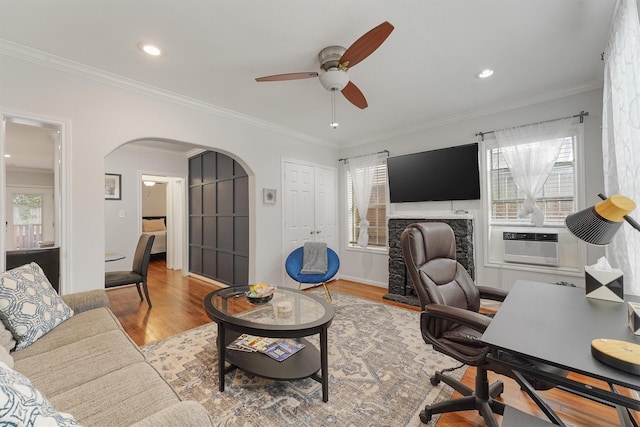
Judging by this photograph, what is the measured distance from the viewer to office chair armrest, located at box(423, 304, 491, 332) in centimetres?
135

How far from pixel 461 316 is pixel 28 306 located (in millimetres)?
2582

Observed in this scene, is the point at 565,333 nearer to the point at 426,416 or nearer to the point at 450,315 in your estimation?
the point at 450,315

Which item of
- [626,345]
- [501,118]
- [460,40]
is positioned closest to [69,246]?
[626,345]

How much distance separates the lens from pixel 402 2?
5.72 feet

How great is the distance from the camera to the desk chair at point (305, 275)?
369 cm

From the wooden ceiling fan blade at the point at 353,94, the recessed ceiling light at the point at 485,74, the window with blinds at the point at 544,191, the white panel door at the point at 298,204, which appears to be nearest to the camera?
the wooden ceiling fan blade at the point at 353,94

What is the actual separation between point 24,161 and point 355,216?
458 cm

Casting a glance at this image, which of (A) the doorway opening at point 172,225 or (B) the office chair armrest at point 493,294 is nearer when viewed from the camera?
(B) the office chair armrest at point 493,294

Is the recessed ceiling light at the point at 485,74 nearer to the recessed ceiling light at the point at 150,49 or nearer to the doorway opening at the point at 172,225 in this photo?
the recessed ceiling light at the point at 150,49

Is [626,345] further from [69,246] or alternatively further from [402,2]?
[69,246]

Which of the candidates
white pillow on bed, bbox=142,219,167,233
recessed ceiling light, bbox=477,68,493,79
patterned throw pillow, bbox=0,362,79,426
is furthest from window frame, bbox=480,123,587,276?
white pillow on bed, bbox=142,219,167,233

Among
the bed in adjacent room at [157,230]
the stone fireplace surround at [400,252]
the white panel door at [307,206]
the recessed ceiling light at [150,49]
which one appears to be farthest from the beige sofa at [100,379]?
the bed in adjacent room at [157,230]

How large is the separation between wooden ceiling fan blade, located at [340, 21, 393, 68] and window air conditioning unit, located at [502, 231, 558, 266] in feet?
9.61

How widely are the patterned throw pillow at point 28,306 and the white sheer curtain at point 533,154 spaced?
180 inches
